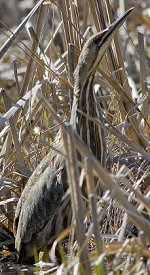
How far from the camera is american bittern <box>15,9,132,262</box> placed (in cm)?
426

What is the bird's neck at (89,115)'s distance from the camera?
170 inches

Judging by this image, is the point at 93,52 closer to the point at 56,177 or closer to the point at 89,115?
the point at 89,115

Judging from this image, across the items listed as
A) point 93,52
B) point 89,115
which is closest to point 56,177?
point 89,115

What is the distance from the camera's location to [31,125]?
4883mm

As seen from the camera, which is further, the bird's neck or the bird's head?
the bird's neck

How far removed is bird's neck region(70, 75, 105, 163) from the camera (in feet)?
14.2

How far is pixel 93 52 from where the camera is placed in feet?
13.8

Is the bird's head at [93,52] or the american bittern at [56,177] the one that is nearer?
the bird's head at [93,52]

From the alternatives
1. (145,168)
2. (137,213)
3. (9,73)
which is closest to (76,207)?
(137,213)

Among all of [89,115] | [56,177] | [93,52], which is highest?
[93,52]

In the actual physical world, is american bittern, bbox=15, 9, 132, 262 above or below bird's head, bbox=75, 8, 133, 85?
below

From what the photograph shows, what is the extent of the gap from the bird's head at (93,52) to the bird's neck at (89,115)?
44 mm

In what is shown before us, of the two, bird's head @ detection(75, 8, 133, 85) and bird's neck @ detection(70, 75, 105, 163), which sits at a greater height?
bird's head @ detection(75, 8, 133, 85)

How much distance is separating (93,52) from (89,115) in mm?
307
